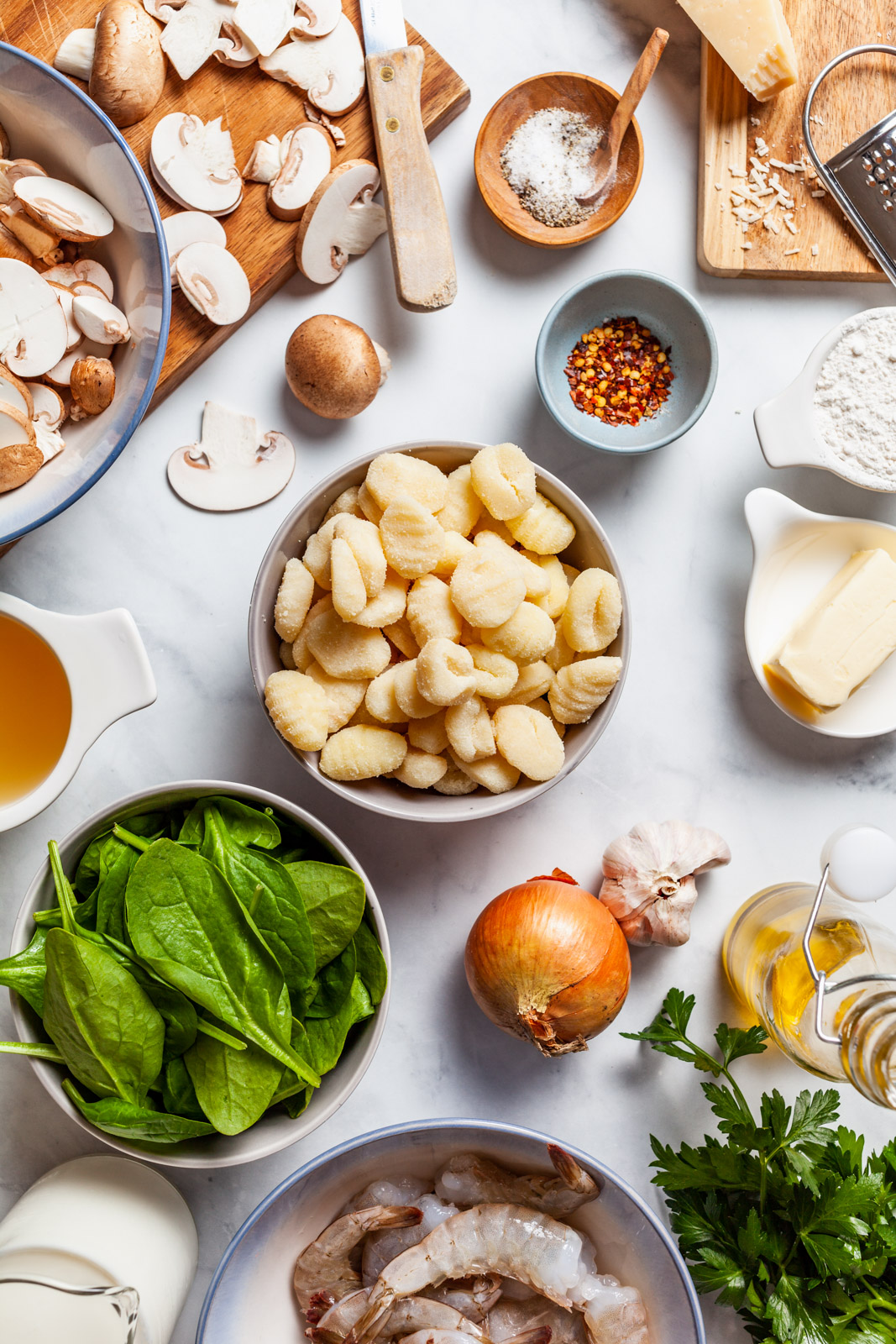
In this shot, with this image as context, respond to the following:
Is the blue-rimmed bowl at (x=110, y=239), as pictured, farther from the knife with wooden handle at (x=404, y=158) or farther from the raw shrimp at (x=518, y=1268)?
the raw shrimp at (x=518, y=1268)

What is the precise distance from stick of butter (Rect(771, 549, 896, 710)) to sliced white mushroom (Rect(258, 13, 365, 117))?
2.73 feet

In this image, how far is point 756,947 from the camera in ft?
3.95

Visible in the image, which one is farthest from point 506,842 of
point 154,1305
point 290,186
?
point 290,186

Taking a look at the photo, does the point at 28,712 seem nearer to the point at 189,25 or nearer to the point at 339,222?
the point at 339,222

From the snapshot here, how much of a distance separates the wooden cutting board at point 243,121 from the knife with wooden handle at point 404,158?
1.2 inches

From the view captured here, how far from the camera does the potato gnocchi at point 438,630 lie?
3.32 feet

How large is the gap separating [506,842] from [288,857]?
0.32m

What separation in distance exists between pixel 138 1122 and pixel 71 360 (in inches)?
31.5

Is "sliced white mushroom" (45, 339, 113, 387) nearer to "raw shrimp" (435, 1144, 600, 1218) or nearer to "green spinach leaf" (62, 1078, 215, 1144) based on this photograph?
"green spinach leaf" (62, 1078, 215, 1144)

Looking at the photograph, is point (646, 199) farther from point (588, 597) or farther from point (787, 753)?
point (787, 753)

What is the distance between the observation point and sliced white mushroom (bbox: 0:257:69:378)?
1.07 meters

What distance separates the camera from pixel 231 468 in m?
1.22

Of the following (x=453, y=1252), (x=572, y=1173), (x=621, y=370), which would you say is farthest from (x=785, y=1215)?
(x=621, y=370)

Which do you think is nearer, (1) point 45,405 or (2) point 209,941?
(2) point 209,941
